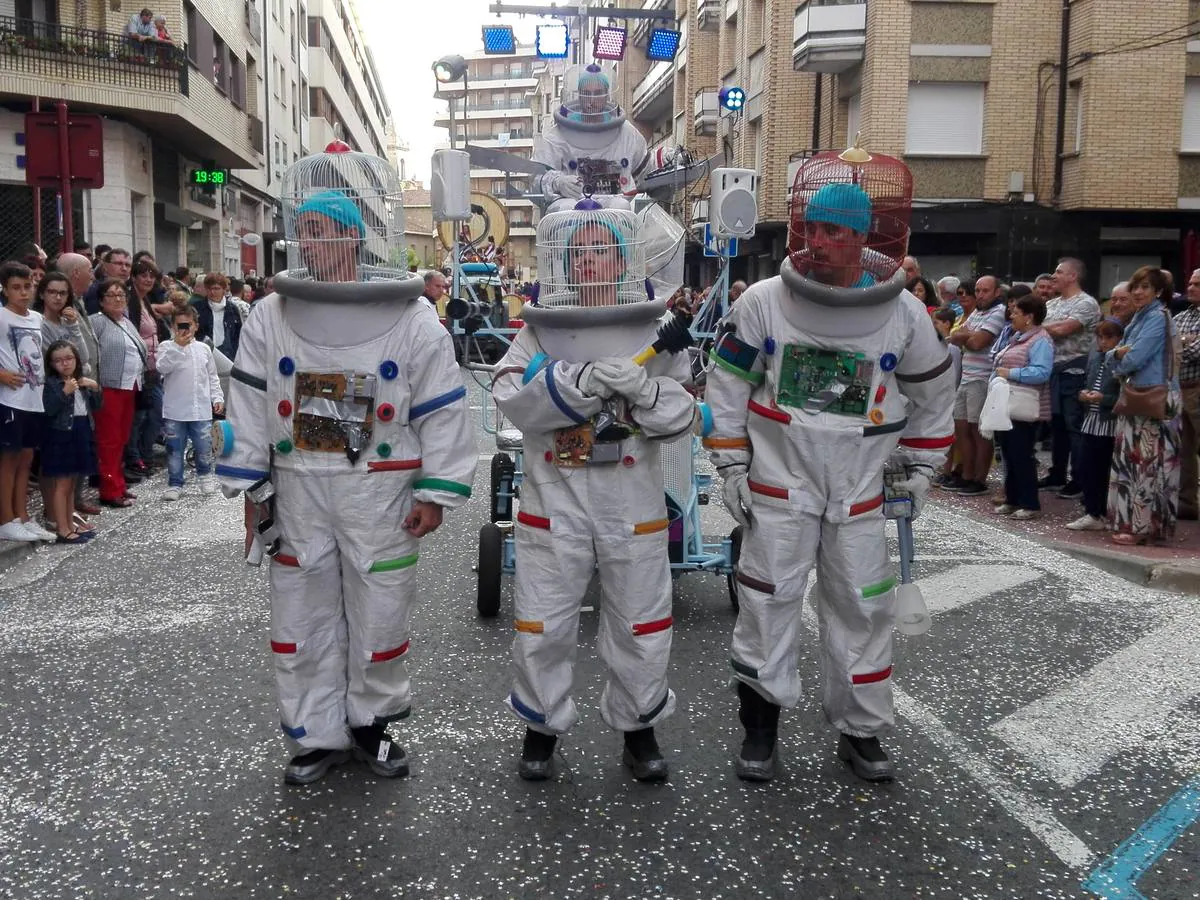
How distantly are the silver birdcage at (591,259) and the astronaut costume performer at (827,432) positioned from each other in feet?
1.34

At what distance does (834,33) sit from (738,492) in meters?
19.9

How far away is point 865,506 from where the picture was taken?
392cm

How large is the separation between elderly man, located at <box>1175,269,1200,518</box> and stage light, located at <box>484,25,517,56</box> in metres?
15.9

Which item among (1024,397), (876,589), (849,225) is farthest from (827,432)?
(1024,397)

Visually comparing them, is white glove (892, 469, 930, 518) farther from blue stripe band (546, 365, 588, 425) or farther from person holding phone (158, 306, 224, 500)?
person holding phone (158, 306, 224, 500)

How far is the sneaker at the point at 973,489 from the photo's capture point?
1016 cm

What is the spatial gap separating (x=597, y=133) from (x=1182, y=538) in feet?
16.4

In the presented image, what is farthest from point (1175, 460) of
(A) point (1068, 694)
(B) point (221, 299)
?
(B) point (221, 299)

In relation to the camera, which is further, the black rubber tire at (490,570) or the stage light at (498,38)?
the stage light at (498,38)

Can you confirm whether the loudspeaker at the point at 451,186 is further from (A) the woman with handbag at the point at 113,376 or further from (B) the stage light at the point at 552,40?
(B) the stage light at the point at 552,40

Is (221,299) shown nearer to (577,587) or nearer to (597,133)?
(597,133)

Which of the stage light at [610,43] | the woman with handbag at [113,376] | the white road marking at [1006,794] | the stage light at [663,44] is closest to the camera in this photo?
the white road marking at [1006,794]

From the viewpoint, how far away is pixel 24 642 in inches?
218

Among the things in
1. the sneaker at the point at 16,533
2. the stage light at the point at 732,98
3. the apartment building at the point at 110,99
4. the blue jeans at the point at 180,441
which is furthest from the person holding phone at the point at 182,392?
the stage light at the point at 732,98
